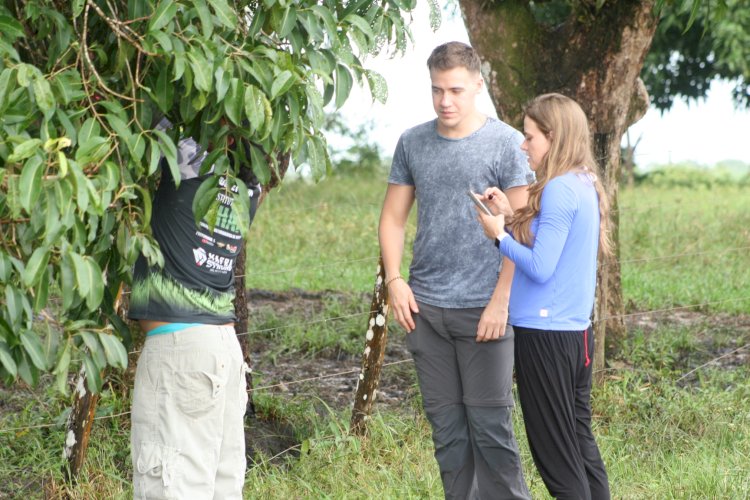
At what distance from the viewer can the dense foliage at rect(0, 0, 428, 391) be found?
2627mm

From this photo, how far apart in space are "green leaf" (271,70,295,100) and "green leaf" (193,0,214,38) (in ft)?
0.76

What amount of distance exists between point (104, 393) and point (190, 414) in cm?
206

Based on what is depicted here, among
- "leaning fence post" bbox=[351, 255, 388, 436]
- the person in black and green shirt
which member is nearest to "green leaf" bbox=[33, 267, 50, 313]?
the person in black and green shirt

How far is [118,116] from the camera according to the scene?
3014 millimetres

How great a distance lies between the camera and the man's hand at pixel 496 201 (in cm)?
369

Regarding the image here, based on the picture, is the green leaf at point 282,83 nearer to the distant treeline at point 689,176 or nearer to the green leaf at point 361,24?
the green leaf at point 361,24

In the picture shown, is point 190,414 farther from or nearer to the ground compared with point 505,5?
nearer to the ground

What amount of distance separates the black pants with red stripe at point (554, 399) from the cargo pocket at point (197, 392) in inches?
40.7

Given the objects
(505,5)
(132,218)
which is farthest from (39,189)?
(505,5)

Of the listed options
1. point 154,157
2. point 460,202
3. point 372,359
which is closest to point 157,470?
point 154,157

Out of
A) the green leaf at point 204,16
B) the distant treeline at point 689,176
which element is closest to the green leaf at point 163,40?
the green leaf at point 204,16

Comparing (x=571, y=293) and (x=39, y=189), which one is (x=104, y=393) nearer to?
(x=571, y=293)

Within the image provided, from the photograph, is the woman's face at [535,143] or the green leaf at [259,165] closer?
the green leaf at [259,165]

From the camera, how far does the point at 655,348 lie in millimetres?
6648
